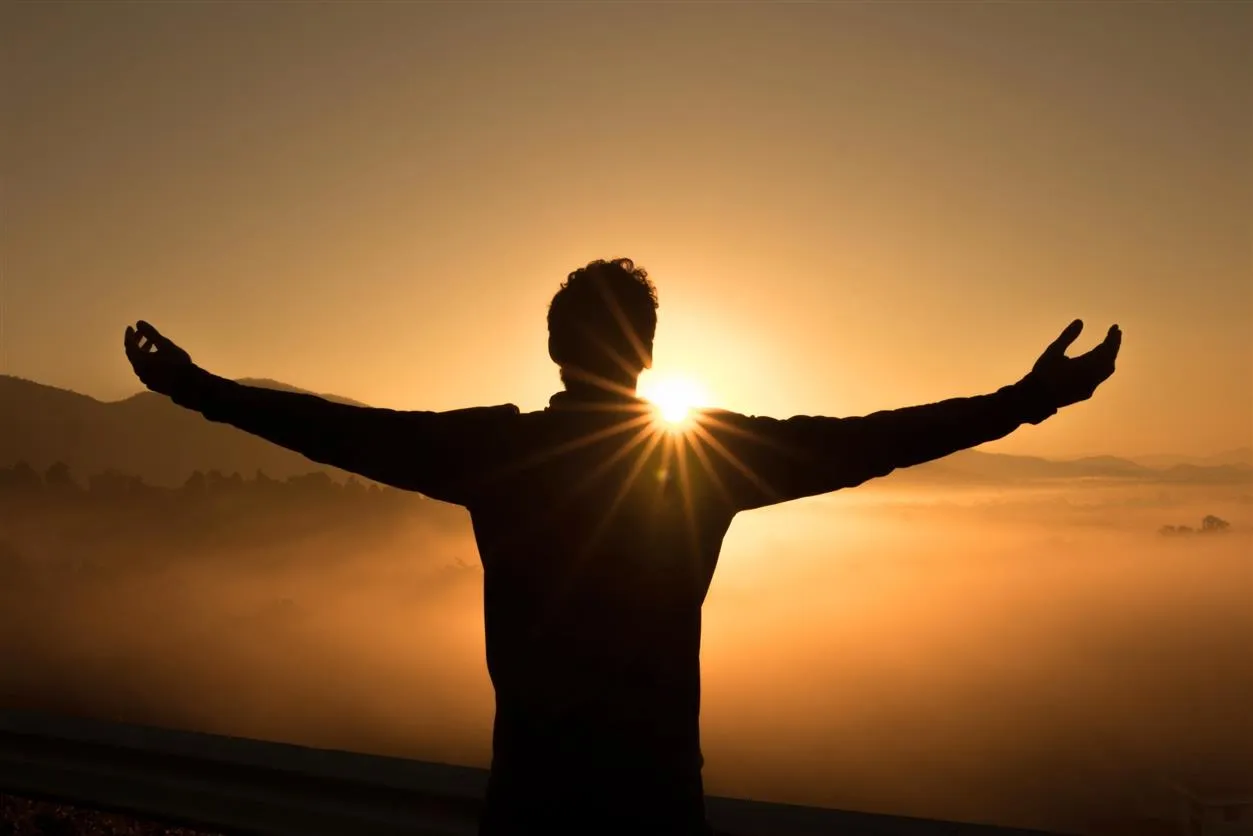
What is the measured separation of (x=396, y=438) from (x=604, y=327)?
1.61 ft

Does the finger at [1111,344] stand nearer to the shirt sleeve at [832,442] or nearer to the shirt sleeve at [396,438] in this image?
the shirt sleeve at [832,442]

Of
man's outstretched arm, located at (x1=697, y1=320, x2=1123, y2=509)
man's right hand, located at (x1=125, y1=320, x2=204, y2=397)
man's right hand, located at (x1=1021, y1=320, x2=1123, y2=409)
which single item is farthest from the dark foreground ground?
man's right hand, located at (x1=1021, y1=320, x2=1123, y2=409)

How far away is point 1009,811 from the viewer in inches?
7175

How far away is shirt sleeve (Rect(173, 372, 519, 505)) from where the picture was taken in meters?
1.97

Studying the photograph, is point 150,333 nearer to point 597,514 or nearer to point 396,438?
point 396,438

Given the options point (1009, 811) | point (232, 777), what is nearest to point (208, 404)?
point (232, 777)

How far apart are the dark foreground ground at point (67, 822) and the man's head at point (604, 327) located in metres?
3.02

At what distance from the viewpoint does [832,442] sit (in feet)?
6.75

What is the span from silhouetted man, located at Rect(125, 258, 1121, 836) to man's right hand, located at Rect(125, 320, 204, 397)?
0.26 m

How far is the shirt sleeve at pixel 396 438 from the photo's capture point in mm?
1967

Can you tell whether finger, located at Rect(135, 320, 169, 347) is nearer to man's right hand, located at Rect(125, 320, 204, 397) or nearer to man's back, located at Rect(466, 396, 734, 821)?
man's right hand, located at Rect(125, 320, 204, 397)

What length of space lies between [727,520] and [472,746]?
173 meters

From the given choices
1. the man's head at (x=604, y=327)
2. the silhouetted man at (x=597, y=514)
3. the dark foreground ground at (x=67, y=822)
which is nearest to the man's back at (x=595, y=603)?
the silhouetted man at (x=597, y=514)

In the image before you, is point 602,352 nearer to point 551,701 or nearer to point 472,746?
point 551,701
